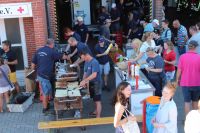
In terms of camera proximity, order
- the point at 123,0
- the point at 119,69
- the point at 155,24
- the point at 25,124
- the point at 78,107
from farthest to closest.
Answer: the point at 123,0
the point at 155,24
the point at 119,69
the point at 25,124
the point at 78,107

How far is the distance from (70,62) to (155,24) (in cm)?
299

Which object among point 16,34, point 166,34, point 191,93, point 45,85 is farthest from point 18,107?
point 166,34

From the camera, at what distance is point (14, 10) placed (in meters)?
10.2

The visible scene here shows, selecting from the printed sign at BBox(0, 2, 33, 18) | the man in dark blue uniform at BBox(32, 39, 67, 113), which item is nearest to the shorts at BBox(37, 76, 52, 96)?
the man in dark blue uniform at BBox(32, 39, 67, 113)

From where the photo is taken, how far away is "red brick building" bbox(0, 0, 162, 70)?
10273 millimetres

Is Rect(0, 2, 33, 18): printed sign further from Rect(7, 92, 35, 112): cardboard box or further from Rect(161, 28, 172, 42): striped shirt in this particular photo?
Rect(161, 28, 172, 42): striped shirt

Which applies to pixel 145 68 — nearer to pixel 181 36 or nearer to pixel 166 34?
pixel 166 34

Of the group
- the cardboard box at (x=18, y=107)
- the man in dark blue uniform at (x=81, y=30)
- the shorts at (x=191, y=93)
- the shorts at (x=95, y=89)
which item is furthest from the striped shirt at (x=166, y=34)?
the cardboard box at (x=18, y=107)

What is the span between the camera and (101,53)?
10414 mm

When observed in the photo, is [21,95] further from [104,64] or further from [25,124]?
[104,64]

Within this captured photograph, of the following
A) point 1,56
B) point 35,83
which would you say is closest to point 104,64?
point 35,83

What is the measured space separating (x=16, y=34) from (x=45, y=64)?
94.8 inches

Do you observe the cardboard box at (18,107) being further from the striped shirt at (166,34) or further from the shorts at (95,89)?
the striped shirt at (166,34)

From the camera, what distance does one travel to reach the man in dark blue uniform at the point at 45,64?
923 centimetres
